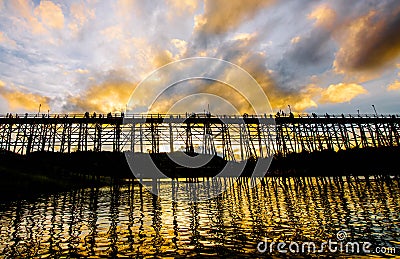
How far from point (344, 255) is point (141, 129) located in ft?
87.3

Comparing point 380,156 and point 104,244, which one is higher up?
point 380,156

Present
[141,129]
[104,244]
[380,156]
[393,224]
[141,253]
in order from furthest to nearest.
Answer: [380,156] < [141,129] < [393,224] < [104,244] < [141,253]

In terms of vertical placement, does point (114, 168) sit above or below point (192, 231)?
above

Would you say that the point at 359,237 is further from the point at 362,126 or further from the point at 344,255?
the point at 362,126

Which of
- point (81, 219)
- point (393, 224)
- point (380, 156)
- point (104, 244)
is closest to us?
point (104, 244)

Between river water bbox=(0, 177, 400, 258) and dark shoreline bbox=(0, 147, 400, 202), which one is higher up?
dark shoreline bbox=(0, 147, 400, 202)

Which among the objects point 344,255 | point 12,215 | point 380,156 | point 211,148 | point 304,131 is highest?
point 304,131

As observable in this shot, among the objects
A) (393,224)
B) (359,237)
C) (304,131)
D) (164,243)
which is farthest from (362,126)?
(164,243)

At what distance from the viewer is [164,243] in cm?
821

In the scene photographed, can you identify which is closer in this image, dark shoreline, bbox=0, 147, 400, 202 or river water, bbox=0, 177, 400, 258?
river water, bbox=0, 177, 400, 258

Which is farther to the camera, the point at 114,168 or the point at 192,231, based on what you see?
the point at 114,168

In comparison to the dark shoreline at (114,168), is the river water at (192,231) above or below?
below

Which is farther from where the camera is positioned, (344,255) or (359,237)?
(359,237)

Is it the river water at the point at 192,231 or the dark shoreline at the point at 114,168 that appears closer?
the river water at the point at 192,231
